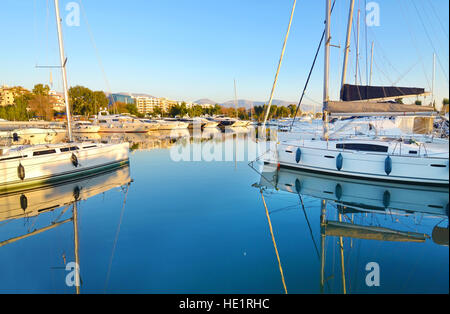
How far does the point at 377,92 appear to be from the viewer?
13.4m

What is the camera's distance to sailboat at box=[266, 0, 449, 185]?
1060 cm

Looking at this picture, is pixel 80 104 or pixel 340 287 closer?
pixel 340 287

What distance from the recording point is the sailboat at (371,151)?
417 inches

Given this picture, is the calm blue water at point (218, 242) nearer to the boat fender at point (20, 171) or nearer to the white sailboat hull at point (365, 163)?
the white sailboat hull at point (365, 163)

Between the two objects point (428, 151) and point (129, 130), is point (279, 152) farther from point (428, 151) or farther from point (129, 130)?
point (129, 130)

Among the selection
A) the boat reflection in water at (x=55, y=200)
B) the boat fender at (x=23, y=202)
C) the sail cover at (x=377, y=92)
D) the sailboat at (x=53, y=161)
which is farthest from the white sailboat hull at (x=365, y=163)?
the boat fender at (x=23, y=202)

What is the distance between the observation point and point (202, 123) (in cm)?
6141

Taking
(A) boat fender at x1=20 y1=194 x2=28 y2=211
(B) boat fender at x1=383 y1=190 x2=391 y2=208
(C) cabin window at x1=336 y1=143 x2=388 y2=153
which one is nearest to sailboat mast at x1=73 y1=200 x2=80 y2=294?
(A) boat fender at x1=20 y1=194 x2=28 y2=211

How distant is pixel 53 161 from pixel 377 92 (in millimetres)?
16430

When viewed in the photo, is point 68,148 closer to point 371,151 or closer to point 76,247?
point 76,247

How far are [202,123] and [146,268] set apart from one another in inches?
2247

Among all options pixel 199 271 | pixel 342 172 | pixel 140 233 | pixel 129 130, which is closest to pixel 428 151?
pixel 342 172

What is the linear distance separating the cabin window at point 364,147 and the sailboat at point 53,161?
1287 cm

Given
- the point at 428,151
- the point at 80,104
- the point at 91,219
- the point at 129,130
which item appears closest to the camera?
the point at 91,219
